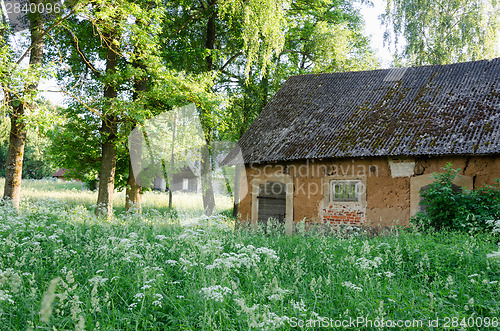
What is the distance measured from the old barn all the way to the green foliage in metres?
0.84

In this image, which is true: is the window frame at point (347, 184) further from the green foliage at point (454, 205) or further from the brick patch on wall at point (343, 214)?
the green foliage at point (454, 205)

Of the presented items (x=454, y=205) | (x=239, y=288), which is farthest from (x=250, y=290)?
(x=454, y=205)

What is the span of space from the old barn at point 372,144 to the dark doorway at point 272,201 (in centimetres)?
3

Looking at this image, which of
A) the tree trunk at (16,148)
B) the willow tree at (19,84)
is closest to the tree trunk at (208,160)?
the willow tree at (19,84)

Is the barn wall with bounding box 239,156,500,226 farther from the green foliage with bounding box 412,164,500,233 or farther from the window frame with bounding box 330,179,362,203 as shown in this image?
the green foliage with bounding box 412,164,500,233

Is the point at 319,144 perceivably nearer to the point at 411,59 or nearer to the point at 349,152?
the point at 349,152

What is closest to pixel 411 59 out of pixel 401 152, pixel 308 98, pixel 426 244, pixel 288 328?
pixel 308 98

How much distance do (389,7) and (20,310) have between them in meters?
20.6

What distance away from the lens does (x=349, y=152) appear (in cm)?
995

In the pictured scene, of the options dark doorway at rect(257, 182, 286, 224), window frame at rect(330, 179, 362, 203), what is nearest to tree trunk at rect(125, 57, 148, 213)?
dark doorway at rect(257, 182, 286, 224)

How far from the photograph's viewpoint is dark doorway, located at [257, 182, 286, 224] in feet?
39.4

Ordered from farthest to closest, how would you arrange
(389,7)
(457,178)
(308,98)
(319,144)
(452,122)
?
(389,7) < (308,98) < (319,144) < (452,122) < (457,178)

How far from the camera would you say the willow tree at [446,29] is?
16562 mm

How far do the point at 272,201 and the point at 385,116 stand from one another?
4.50 m
